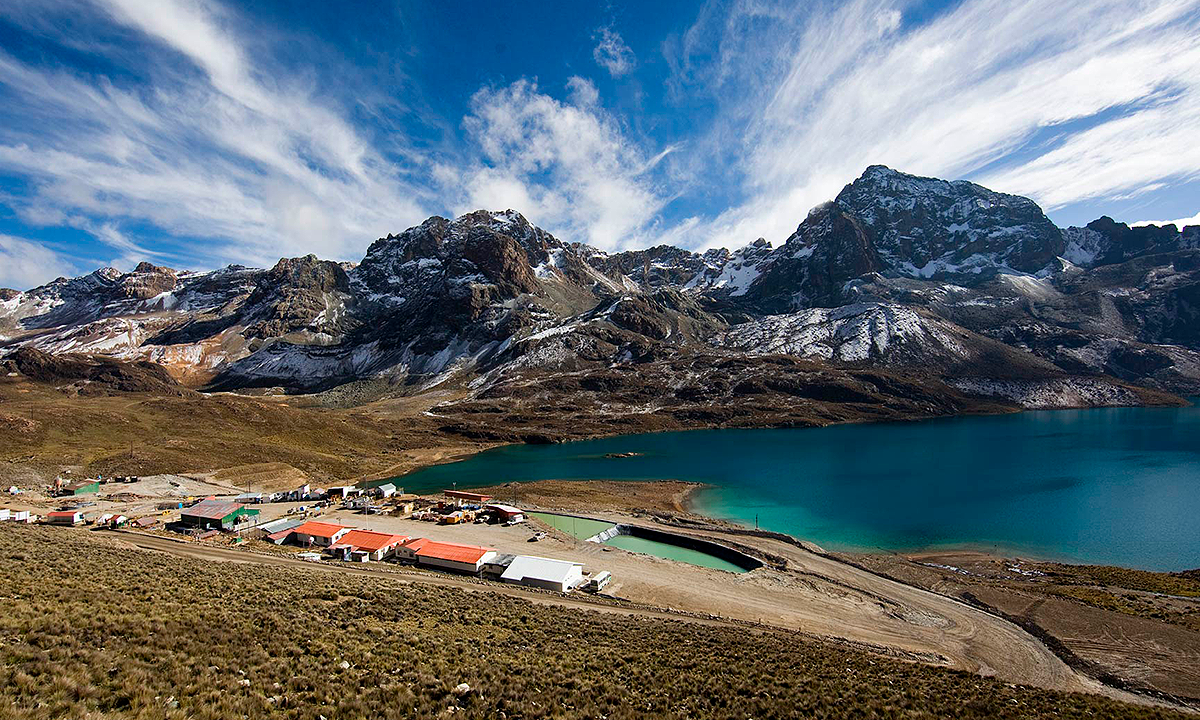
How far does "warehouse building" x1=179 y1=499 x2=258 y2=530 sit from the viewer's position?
51.6m

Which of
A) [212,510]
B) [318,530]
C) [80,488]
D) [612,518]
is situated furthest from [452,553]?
[80,488]

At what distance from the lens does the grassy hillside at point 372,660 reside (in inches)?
542

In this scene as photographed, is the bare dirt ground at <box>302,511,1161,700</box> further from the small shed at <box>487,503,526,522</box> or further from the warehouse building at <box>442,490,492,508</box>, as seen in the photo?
the warehouse building at <box>442,490,492,508</box>

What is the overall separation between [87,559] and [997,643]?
53.8 m

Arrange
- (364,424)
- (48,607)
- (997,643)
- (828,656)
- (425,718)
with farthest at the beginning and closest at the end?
(364,424)
(997,643)
(828,656)
(48,607)
(425,718)

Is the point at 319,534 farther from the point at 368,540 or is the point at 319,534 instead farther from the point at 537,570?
the point at 537,570

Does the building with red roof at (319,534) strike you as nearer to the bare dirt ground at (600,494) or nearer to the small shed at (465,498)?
the small shed at (465,498)

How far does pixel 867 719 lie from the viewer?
20094 millimetres

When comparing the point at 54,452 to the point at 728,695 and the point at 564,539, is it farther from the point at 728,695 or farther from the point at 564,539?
the point at 728,695

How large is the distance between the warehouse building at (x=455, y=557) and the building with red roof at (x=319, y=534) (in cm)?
963

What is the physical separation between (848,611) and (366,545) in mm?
39877

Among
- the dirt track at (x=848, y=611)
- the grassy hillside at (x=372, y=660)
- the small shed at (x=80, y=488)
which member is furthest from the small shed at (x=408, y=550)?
the small shed at (x=80, y=488)

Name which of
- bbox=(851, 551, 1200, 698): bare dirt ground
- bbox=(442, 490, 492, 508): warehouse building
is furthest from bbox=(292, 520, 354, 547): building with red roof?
bbox=(851, 551, 1200, 698): bare dirt ground

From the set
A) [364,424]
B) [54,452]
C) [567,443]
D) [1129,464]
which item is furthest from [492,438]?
[1129,464]
